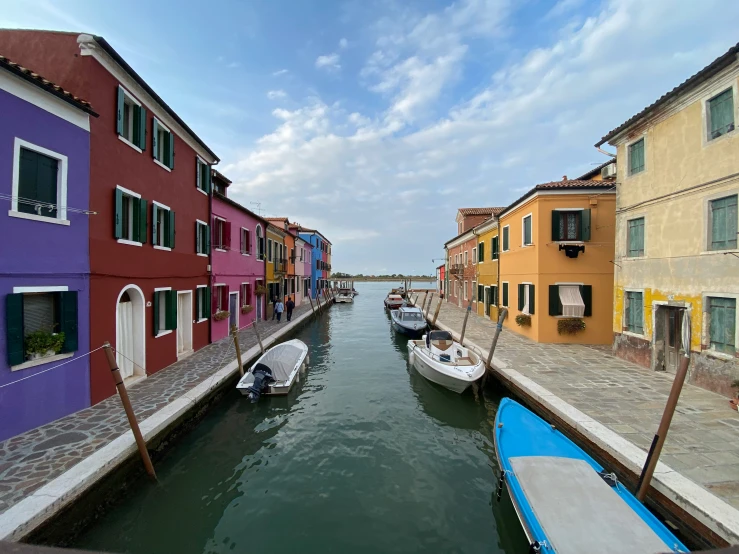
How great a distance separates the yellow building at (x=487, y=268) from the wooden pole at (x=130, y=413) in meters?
18.5

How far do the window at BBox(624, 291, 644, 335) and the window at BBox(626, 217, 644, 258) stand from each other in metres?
1.26

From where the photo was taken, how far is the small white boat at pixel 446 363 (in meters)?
10.6

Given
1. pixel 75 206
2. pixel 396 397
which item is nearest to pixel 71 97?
pixel 75 206

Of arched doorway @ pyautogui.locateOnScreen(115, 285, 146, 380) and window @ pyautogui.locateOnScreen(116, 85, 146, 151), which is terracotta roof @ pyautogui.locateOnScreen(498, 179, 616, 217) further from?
arched doorway @ pyautogui.locateOnScreen(115, 285, 146, 380)

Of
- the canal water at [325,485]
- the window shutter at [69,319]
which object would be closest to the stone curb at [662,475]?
the canal water at [325,485]

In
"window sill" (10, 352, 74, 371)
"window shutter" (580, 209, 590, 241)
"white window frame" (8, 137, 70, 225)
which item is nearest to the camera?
"white window frame" (8, 137, 70, 225)

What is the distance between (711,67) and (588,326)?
30.1ft

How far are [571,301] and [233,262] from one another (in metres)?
15.1

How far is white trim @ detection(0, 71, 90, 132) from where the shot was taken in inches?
241

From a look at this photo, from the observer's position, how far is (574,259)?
14.5m

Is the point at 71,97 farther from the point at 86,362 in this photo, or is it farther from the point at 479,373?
the point at 479,373

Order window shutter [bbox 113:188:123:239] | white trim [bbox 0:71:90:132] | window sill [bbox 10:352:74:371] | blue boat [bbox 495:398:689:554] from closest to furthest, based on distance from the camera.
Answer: blue boat [bbox 495:398:689:554]
white trim [bbox 0:71:90:132]
window sill [bbox 10:352:74:371]
window shutter [bbox 113:188:123:239]

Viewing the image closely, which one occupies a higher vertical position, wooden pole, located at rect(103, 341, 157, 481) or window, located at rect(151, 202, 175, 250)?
window, located at rect(151, 202, 175, 250)

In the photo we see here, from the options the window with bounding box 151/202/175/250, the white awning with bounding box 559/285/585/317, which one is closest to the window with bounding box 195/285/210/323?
the window with bounding box 151/202/175/250
